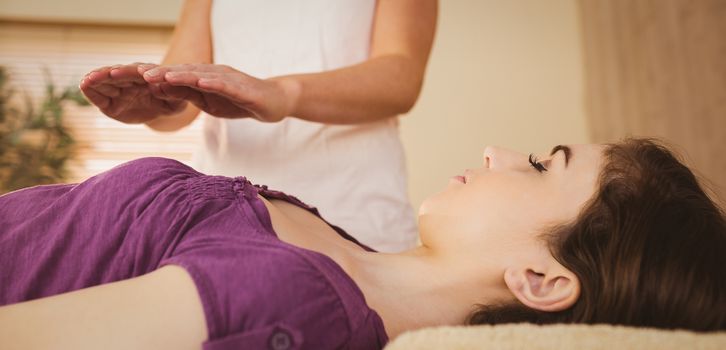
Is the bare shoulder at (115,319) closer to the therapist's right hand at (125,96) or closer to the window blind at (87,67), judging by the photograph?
the therapist's right hand at (125,96)

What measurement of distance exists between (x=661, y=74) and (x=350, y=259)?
8.19 feet

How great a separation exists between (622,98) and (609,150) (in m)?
2.50

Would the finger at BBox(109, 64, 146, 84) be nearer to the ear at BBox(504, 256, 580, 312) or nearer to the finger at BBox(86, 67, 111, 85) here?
the finger at BBox(86, 67, 111, 85)

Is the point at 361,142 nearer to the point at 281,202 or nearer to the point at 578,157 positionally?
the point at 281,202

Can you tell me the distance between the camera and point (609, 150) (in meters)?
1.01

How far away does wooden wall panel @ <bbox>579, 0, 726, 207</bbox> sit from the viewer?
2.49 meters

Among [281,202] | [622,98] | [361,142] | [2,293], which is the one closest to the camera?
[2,293]

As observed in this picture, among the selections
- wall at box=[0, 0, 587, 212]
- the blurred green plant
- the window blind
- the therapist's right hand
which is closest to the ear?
the therapist's right hand

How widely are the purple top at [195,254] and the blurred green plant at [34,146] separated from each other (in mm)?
2409

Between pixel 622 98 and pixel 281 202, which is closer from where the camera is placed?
pixel 281 202

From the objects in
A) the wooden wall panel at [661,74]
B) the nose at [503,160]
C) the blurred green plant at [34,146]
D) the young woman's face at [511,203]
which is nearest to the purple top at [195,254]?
the young woman's face at [511,203]

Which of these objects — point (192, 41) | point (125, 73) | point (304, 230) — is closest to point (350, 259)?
point (304, 230)

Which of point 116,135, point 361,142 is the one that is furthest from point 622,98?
point 116,135

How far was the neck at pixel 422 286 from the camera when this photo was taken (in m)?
0.93
